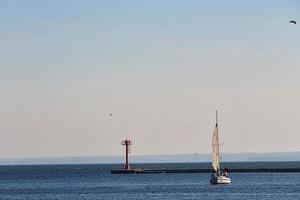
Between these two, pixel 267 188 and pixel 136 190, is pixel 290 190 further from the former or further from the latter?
pixel 136 190

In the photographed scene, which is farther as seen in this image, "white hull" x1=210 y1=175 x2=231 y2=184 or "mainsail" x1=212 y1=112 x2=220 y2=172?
"white hull" x1=210 y1=175 x2=231 y2=184

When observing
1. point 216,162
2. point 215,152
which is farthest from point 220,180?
point 215,152

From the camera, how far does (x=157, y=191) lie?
118 m

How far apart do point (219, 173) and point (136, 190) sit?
16.2 meters

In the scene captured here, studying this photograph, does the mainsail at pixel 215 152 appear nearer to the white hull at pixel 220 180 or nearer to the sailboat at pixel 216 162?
the sailboat at pixel 216 162

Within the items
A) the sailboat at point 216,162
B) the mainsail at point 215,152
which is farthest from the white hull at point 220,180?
the mainsail at point 215,152

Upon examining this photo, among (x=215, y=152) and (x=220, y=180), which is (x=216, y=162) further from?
(x=220, y=180)

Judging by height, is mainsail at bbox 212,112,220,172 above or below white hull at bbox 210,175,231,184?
above

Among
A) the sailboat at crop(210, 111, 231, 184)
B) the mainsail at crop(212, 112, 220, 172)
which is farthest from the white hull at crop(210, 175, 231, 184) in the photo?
the mainsail at crop(212, 112, 220, 172)

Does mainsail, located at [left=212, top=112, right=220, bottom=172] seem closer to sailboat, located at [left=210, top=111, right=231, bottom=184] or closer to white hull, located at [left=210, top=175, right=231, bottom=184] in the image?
sailboat, located at [left=210, top=111, right=231, bottom=184]

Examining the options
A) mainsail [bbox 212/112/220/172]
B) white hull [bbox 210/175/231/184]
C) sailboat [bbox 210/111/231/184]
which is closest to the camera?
mainsail [bbox 212/112/220/172]

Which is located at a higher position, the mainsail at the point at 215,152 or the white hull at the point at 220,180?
the mainsail at the point at 215,152

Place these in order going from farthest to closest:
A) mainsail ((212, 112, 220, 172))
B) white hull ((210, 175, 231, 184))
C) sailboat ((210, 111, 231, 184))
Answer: white hull ((210, 175, 231, 184)) → sailboat ((210, 111, 231, 184)) → mainsail ((212, 112, 220, 172))

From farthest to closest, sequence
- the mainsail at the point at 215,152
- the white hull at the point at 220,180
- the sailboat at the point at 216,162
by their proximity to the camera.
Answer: the white hull at the point at 220,180
the sailboat at the point at 216,162
the mainsail at the point at 215,152
